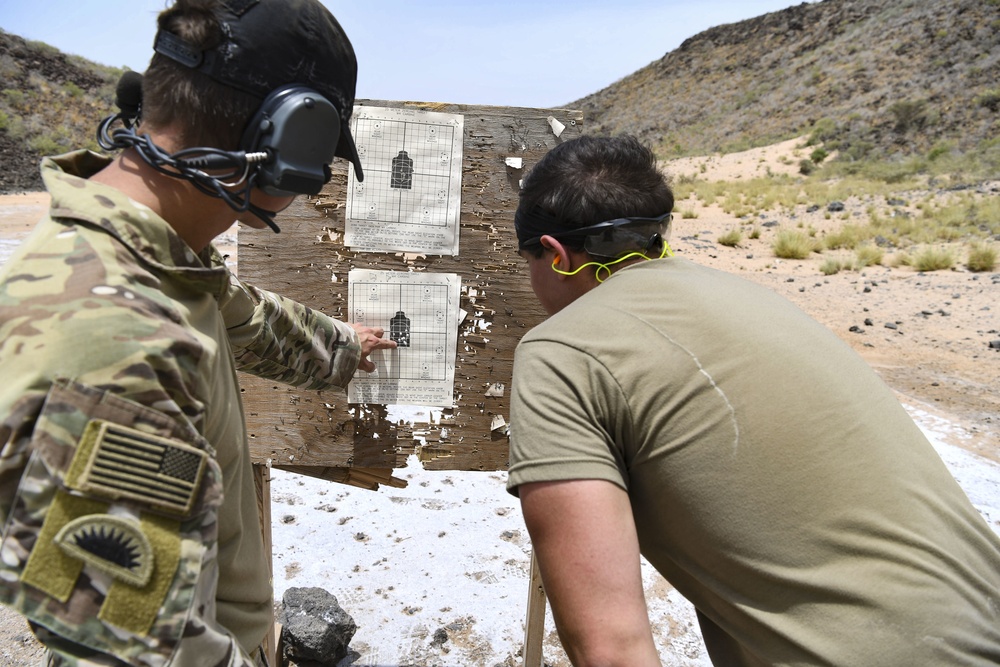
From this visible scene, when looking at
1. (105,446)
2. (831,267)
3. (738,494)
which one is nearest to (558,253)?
(738,494)

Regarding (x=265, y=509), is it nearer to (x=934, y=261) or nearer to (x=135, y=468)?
(x=135, y=468)

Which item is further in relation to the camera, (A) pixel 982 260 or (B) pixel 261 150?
(A) pixel 982 260

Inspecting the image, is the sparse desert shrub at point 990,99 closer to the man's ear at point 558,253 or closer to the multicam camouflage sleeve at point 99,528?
the man's ear at point 558,253

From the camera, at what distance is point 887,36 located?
28047 mm

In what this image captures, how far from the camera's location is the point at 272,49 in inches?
39.5

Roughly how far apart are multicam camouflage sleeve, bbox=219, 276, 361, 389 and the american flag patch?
64 centimetres

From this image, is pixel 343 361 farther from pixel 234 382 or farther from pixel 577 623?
pixel 577 623

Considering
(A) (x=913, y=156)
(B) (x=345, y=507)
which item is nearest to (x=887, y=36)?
(A) (x=913, y=156)

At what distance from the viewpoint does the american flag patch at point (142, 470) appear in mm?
737

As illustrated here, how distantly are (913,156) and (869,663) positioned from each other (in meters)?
21.7

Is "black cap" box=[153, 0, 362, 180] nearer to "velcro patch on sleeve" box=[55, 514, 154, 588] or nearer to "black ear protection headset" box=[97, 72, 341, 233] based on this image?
"black ear protection headset" box=[97, 72, 341, 233]

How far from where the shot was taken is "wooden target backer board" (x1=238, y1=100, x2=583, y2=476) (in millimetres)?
2068

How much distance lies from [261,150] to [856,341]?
22.5 feet

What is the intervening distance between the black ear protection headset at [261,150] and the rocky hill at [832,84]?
71.7ft
